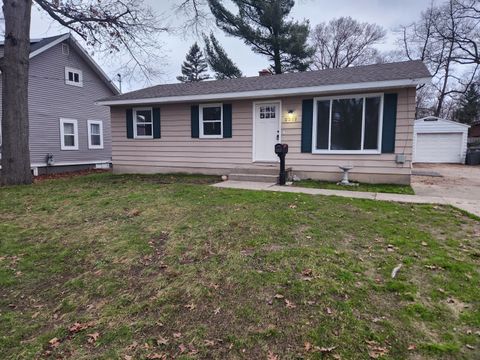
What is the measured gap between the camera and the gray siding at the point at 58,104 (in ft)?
44.5

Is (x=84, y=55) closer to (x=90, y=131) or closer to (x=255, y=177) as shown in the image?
(x=90, y=131)

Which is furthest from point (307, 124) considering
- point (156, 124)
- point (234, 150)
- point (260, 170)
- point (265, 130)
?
point (156, 124)

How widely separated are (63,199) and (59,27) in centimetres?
839

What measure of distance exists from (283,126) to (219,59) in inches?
566

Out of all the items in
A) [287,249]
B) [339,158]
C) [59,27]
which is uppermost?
[59,27]

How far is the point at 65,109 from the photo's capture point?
14828 millimetres

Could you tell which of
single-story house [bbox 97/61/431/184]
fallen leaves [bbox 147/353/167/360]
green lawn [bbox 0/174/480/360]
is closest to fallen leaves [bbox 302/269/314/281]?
green lawn [bbox 0/174/480/360]

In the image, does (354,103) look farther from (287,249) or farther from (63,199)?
(63,199)

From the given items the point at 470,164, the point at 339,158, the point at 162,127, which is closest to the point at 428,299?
the point at 339,158

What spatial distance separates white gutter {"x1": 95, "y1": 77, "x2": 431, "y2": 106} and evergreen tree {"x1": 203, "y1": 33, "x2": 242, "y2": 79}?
1212 cm

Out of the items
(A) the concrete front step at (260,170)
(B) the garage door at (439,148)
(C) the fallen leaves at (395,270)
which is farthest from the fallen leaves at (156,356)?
(B) the garage door at (439,148)

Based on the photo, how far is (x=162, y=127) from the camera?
11.1 m

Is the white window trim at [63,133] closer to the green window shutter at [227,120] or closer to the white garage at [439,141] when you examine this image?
the green window shutter at [227,120]

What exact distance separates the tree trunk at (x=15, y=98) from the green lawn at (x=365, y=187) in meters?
7.97
